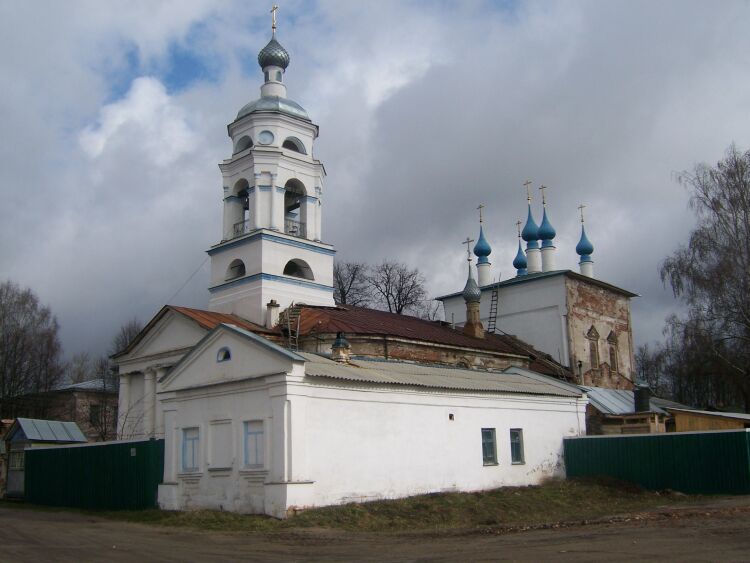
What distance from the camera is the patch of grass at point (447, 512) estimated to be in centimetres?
1569

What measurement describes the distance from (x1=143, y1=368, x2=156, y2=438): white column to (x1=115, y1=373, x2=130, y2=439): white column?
887 mm

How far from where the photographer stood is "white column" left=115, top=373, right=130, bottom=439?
28381 millimetres

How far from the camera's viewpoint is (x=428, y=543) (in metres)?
12.7

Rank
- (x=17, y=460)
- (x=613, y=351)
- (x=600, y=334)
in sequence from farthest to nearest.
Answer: (x=613, y=351), (x=600, y=334), (x=17, y=460)

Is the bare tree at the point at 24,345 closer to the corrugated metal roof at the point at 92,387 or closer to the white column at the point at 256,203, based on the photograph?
the corrugated metal roof at the point at 92,387

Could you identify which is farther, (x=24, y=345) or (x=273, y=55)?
(x=24, y=345)

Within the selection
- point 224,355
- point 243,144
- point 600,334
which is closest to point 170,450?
point 224,355

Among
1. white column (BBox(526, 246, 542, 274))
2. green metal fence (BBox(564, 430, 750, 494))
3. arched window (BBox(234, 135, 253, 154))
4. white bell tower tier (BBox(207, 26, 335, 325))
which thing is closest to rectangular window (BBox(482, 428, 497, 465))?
green metal fence (BBox(564, 430, 750, 494))

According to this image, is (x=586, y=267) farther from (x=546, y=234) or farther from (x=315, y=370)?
(x=315, y=370)

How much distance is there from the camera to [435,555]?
36.4ft

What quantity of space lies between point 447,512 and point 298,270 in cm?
1452

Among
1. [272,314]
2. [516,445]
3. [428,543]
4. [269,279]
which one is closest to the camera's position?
[428,543]

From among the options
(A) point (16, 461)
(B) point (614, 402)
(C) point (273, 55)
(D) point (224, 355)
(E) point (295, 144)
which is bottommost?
(A) point (16, 461)

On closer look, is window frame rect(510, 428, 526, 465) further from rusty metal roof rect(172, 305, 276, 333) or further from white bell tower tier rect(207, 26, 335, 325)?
white bell tower tier rect(207, 26, 335, 325)
